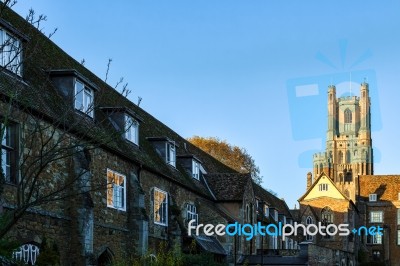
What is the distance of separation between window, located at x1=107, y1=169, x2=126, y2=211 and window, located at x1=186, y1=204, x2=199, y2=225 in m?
9.47

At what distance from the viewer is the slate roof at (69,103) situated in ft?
64.2

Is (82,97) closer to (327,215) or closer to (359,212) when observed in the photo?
(327,215)

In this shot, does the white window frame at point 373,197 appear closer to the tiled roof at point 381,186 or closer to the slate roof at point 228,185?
the tiled roof at point 381,186

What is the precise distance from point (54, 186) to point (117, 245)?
20.0 feet

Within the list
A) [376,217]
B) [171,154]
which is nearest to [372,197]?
[376,217]

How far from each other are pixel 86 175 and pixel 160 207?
33.6 ft

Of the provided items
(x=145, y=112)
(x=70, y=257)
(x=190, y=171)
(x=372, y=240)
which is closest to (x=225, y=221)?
(x=190, y=171)

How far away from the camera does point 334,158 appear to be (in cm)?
17138

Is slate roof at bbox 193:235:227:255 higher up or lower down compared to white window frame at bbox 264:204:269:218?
lower down

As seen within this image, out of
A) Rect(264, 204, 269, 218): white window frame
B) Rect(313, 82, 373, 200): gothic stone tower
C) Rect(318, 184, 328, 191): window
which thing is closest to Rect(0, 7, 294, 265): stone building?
Rect(264, 204, 269, 218): white window frame

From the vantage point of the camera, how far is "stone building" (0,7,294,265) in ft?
54.6

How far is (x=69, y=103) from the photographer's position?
64.6 ft

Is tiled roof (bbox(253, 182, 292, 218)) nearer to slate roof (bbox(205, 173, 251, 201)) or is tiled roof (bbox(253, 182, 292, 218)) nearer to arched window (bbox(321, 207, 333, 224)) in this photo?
arched window (bbox(321, 207, 333, 224))

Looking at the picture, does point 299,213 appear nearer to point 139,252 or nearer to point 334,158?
point 139,252
